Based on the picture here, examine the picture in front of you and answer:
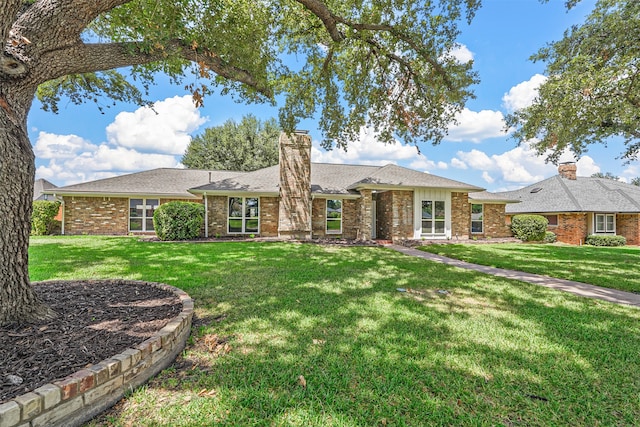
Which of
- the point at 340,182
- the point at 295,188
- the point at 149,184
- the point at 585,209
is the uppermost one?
the point at 340,182

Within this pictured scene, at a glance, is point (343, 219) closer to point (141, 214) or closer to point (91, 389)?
point (141, 214)

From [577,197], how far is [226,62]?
25340 mm

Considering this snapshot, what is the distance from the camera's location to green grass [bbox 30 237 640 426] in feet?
7.50

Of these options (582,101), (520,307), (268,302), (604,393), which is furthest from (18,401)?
(582,101)

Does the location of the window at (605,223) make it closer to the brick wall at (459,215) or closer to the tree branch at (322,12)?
the brick wall at (459,215)

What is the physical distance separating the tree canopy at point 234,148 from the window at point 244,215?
47.6 ft

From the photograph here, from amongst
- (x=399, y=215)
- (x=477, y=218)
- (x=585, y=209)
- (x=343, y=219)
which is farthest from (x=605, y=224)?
(x=343, y=219)

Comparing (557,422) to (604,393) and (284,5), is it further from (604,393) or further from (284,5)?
(284,5)

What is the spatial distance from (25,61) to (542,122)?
12252 mm

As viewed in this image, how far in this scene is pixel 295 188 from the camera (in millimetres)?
15305

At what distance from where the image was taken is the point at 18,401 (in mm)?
1874

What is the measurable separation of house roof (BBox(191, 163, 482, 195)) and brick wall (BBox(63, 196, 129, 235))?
18.6ft

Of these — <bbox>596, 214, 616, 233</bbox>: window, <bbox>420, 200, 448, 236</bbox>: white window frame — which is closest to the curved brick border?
<bbox>420, 200, 448, 236</bbox>: white window frame

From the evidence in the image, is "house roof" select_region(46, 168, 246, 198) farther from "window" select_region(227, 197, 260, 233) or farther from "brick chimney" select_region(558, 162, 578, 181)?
"brick chimney" select_region(558, 162, 578, 181)
